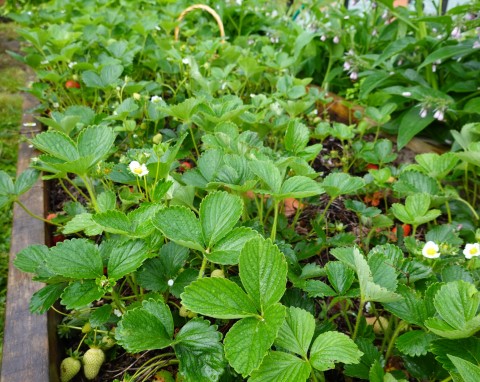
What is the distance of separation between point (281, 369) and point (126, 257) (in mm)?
337

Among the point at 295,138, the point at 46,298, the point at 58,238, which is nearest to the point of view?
the point at 46,298

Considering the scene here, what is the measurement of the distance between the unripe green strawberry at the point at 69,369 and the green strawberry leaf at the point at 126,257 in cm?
32

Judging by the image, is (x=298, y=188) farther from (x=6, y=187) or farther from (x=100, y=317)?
(x=6, y=187)

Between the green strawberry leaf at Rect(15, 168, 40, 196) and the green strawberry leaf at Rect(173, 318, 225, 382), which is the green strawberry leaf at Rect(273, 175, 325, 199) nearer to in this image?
the green strawberry leaf at Rect(173, 318, 225, 382)

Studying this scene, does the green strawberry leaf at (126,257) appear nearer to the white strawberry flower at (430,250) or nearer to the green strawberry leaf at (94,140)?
the green strawberry leaf at (94,140)

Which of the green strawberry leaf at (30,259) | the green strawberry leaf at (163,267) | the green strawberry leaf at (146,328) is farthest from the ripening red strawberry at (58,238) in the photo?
the green strawberry leaf at (146,328)

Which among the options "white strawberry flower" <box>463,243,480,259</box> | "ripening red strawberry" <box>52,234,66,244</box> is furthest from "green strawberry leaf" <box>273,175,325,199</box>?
"ripening red strawberry" <box>52,234,66,244</box>

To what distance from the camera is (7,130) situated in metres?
2.26

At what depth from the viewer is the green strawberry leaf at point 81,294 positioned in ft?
2.45

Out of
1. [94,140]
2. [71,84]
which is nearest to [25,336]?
[94,140]

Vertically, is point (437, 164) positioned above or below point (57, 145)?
below

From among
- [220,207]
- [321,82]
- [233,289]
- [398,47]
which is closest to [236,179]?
[220,207]

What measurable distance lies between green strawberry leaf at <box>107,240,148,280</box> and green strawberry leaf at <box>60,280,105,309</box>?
0.04 meters

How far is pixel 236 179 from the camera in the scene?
0.94 metres
